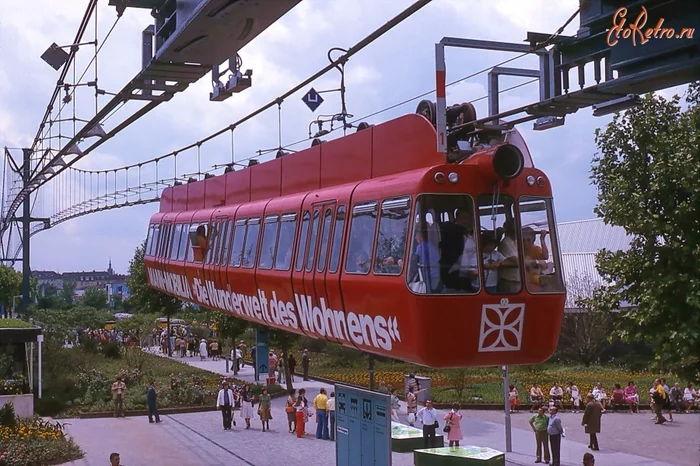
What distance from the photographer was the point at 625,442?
2303cm

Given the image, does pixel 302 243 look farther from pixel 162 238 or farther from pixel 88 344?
pixel 88 344

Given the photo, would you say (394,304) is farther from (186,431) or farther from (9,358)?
(9,358)

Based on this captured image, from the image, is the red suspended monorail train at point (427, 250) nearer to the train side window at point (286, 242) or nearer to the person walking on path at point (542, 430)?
the train side window at point (286, 242)

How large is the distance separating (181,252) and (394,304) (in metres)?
12.0

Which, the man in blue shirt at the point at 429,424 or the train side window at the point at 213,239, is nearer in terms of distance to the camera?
the train side window at the point at 213,239

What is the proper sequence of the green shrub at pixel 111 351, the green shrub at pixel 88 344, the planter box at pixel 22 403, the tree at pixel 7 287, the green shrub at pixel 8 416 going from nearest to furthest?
the green shrub at pixel 8 416 < the planter box at pixel 22 403 < the green shrub at pixel 88 344 < the green shrub at pixel 111 351 < the tree at pixel 7 287

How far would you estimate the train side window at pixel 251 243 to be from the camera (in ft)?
48.0

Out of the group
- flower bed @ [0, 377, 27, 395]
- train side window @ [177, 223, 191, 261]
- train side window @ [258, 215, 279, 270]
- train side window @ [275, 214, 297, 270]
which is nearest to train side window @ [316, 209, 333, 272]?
train side window @ [275, 214, 297, 270]

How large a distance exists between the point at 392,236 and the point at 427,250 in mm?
728

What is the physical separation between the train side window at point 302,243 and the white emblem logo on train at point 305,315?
45cm

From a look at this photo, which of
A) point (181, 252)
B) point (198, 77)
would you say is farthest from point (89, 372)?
point (198, 77)

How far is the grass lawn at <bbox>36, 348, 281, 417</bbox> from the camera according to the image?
1144 inches

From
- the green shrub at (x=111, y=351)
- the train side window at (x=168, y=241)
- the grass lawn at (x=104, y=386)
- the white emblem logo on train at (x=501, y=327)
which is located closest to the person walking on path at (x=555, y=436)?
the train side window at (x=168, y=241)

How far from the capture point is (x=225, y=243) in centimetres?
1650
